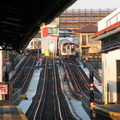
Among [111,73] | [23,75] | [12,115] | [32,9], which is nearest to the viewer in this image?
[32,9]

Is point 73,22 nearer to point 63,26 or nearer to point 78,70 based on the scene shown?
point 63,26

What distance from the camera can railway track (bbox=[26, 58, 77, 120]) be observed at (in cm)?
3123

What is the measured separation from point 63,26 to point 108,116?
110087mm

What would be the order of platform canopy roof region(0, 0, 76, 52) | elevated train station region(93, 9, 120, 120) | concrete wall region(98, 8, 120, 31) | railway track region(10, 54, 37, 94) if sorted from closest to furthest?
platform canopy roof region(0, 0, 76, 52)
elevated train station region(93, 9, 120, 120)
concrete wall region(98, 8, 120, 31)
railway track region(10, 54, 37, 94)

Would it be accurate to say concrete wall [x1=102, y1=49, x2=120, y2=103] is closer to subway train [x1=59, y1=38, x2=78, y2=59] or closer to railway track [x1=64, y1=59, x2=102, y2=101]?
railway track [x1=64, y1=59, x2=102, y2=101]

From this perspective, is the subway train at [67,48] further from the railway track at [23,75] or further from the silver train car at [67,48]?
the railway track at [23,75]

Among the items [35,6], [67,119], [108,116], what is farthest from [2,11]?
[67,119]

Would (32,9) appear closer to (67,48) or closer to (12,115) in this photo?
(12,115)

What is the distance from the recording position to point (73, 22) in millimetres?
121125

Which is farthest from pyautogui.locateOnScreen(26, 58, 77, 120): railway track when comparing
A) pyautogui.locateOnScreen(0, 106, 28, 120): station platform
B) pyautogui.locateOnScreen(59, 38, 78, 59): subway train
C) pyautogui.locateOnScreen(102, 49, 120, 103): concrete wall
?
pyautogui.locateOnScreen(0, 106, 28, 120): station platform

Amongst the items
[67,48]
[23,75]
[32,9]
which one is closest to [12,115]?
[32,9]

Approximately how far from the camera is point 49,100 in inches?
1738

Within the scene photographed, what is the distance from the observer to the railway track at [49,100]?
31.2 meters

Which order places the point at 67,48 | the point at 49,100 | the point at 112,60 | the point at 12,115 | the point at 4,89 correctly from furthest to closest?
1. the point at 67,48
2. the point at 49,100
3. the point at 4,89
4. the point at 112,60
5. the point at 12,115
